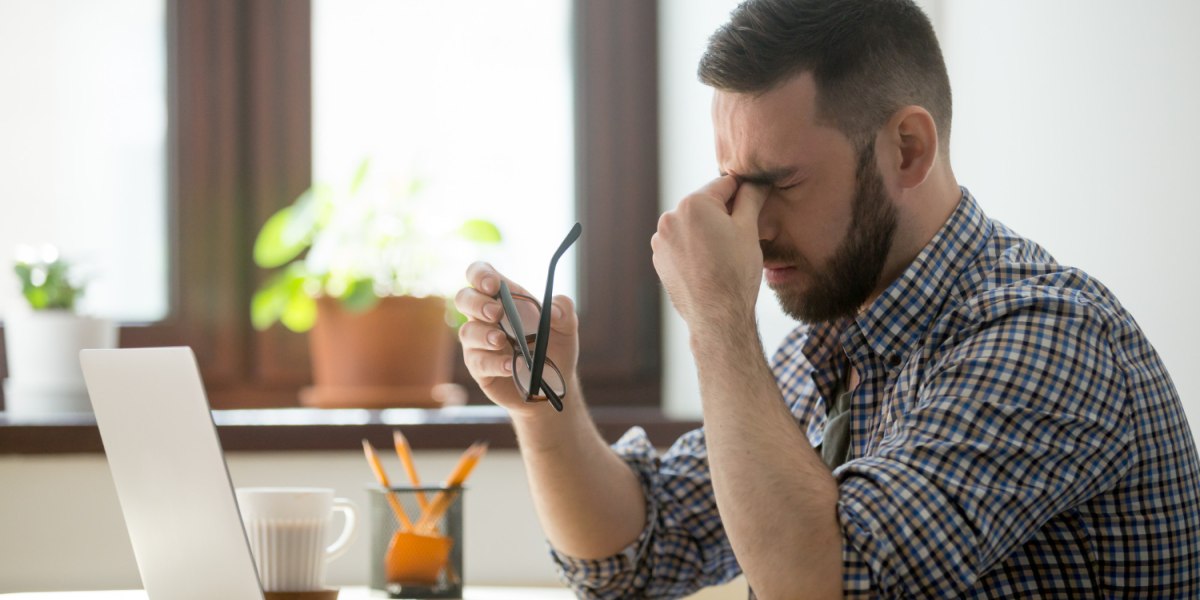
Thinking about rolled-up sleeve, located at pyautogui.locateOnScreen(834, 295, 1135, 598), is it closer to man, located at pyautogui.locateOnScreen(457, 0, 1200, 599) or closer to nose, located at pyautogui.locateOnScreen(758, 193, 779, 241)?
man, located at pyautogui.locateOnScreen(457, 0, 1200, 599)

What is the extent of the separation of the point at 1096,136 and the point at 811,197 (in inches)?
17.1

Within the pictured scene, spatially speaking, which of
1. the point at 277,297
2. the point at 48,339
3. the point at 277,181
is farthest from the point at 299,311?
the point at 48,339

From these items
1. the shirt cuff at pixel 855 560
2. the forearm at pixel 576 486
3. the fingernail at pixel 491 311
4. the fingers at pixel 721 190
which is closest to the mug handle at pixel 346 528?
the forearm at pixel 576 486

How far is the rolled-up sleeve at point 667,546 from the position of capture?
4.84 feet

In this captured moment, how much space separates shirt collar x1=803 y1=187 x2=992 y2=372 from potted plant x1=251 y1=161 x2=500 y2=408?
3.48ft

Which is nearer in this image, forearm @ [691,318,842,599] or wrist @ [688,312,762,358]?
forearm @ [691,318,842,599]

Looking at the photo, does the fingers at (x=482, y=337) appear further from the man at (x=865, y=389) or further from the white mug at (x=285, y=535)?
the white mug at (x=285, y=535)

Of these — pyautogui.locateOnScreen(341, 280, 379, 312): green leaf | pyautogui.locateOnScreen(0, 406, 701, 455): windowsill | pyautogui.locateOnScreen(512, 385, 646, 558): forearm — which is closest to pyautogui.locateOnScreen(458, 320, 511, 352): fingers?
pyautogui.locateOnScreen(512, 385, 646, 558): forearm

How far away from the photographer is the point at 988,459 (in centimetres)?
103

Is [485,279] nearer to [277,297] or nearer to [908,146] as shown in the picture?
[908,146]

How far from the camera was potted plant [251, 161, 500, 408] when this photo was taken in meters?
2.18

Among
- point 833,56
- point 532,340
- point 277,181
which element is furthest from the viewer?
point 277,181

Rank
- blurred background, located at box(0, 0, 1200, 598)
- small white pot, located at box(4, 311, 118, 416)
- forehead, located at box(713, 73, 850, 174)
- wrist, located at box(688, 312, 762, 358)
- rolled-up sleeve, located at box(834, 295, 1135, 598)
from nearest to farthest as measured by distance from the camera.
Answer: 1. rolled-up sleeve, located at box(834, 295, 1135, 598)
2. wrist, located at box(688, 312, 762, 358)
3. forehead, located at box(713, 73, 850, 174)
4. small white pot, located at box(4, 311, 118, 416)
5. blurred background, located at box(0, 0, 1200, 598)

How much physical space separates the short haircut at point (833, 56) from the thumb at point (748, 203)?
0.31ft
